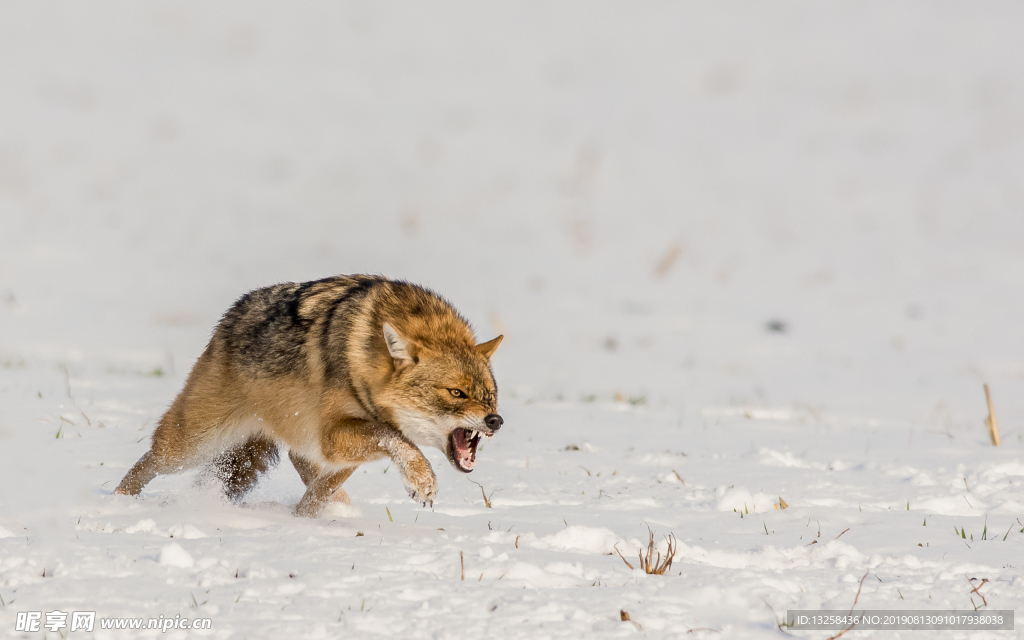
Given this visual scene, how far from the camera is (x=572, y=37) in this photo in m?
22.0

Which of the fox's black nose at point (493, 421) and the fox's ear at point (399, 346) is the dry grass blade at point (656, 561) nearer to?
the fox's black nose at point (493, 421)

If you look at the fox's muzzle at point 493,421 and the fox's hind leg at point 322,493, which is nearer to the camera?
the fox's muzzle at point 493,421

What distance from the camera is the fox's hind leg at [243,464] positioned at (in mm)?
5410

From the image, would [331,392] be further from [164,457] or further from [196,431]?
[164,457]

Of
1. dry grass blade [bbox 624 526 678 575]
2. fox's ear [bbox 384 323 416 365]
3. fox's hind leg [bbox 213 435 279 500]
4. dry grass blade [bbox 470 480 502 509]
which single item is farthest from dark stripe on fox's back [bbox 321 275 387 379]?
dry grass blade [bbox 624 526 678 575]

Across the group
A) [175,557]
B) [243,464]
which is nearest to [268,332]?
[243,464]

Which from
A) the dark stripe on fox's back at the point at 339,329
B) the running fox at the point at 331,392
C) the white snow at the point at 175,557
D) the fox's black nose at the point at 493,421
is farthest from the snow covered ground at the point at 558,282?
the dark stripe on fox's back at the point at 339,329

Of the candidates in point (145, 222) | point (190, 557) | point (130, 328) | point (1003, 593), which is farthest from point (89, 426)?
point (145, 222)

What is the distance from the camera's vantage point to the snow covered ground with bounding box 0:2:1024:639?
3627mm

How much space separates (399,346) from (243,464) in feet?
4.88

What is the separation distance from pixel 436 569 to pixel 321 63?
1912cm

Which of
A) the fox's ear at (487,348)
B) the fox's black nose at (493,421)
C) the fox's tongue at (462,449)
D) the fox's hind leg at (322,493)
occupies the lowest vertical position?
the fox's hind leg at (322,493)

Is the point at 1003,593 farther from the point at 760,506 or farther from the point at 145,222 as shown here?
the point at 145,222

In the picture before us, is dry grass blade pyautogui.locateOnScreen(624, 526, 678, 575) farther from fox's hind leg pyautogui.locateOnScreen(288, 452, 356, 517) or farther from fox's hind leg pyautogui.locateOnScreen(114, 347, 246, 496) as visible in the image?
fox's hind leg pyautogui.locateOnScreen(114, 347, 246, 496)
